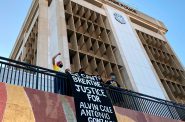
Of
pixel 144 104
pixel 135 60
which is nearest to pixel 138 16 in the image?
pixel 135 60

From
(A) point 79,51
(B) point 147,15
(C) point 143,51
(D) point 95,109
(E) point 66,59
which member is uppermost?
(B) point 147,15

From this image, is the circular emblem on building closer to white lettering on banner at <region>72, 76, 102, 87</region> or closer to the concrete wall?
the concrete wall

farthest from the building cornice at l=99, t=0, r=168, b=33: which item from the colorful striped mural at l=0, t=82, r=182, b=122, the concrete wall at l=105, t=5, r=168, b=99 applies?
the colorful striped mural at l=0, t=82, r=182, b=122

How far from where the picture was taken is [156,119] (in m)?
12.9

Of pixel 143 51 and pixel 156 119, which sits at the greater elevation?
pixel 143 51

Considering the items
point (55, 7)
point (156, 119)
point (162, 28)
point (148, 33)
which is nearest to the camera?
point (156, 119)

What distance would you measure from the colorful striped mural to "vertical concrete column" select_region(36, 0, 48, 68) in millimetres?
11504

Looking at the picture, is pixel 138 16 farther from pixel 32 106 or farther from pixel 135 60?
pixel 32 106

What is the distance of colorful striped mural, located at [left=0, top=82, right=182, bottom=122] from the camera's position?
29.1ft

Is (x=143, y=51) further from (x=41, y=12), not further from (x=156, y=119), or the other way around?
(x=156, y=119)

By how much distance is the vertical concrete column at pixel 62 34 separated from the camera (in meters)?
20.0

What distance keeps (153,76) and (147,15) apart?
14145 mm

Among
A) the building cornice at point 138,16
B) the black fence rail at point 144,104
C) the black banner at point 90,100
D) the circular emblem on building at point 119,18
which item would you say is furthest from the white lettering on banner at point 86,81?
the building cornice at point 138,16

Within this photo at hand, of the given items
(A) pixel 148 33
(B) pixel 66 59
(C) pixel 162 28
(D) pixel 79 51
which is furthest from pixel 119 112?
(C) pixel 162 28
